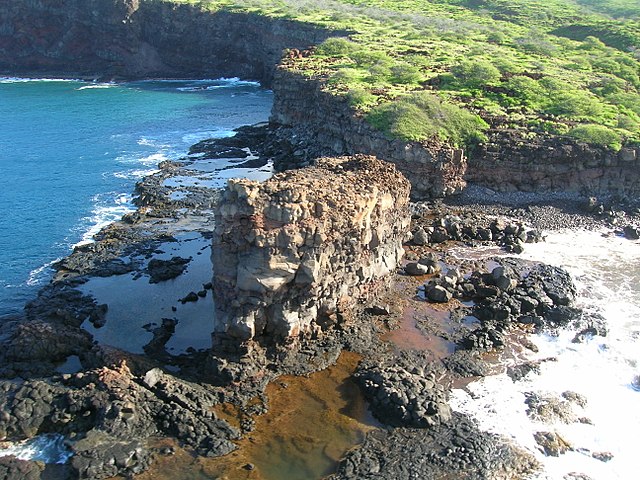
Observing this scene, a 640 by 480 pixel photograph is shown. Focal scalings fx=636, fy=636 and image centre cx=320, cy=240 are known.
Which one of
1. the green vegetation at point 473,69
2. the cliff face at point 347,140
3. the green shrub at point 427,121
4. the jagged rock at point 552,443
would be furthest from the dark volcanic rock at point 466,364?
the green vegetation at point 473,69

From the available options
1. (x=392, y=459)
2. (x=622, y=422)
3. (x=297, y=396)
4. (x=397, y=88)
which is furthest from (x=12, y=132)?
(x=622, y=422)

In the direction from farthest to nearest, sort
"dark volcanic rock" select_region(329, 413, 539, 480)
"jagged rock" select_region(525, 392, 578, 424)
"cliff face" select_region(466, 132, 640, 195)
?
1. "cliff face" select_region(466, 132, 640, 195)
2. "jagged rock" select_region(525, 392, 578, 424)
3. "dark volcanic rock" select_region(329, 413, 539, 480)

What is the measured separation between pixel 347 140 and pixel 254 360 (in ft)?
124

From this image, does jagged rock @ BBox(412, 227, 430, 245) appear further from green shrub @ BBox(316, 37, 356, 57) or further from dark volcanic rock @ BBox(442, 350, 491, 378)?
green shrub @ BBox(316, 37, 356, 57)

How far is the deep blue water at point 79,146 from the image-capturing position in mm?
57094

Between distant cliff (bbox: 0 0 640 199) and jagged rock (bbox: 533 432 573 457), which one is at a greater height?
distant cliff (bbox: 0 0 640 199)

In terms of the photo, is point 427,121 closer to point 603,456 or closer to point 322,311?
point 322,311

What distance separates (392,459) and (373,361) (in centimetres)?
810

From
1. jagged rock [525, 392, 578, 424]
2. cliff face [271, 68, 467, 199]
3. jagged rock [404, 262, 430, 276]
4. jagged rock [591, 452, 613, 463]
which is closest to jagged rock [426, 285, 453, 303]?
jagged rock [404, 262, 430, 276]

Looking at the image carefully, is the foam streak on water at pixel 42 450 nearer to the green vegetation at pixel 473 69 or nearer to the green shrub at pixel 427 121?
the green shrub at pixel 427 121

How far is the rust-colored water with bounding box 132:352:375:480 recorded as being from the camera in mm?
30516

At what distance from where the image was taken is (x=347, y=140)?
6994cm

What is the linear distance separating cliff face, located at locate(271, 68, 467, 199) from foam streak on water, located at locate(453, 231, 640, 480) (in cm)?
1826

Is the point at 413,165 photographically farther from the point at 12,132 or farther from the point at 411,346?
the point at 12,132
